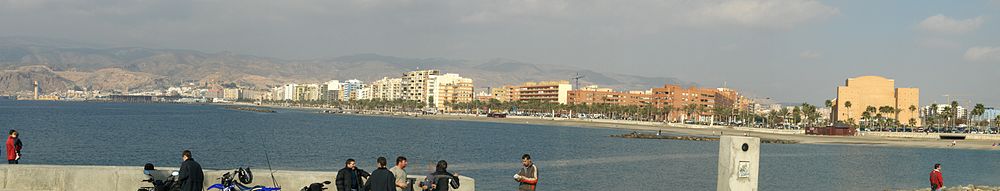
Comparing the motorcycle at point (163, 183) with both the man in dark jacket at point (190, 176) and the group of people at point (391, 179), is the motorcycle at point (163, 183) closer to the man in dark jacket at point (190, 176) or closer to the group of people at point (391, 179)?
the man in dark jacket at point (190, 176)

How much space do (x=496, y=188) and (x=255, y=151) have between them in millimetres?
33598

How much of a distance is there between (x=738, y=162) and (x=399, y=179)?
5.13 metres

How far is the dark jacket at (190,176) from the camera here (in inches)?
555

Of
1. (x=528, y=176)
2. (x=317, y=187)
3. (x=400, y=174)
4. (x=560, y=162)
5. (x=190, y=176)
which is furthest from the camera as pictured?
(x=560, y=162)

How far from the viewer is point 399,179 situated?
45.9 feet

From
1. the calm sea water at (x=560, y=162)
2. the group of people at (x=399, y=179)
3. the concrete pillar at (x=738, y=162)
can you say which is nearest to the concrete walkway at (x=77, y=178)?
the group of people at (x=399, y=179)

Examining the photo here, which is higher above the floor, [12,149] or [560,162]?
[12,149]

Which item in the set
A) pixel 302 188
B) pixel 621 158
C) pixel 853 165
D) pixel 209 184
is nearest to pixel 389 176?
pixel 302 188

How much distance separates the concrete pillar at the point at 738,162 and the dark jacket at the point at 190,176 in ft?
25.8

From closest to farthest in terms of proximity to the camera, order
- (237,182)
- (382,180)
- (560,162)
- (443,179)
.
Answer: (382,180) → (443,179) → (237,182) → (560,162)

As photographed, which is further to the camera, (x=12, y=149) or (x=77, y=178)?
(x=12, y=149)

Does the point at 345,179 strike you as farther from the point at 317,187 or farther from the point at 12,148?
the point at 12,148

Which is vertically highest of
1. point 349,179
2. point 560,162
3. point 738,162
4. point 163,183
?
point 738,162

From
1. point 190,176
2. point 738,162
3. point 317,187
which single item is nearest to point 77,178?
point 190,176
